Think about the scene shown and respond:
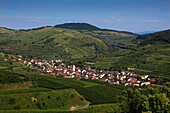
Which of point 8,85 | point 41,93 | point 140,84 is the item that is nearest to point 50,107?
point 41,93

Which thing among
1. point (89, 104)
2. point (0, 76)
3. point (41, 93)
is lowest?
point (89, 104)

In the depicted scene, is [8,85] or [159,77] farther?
[159,77]

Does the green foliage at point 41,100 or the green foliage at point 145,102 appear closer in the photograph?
the green foliage at point 145,102

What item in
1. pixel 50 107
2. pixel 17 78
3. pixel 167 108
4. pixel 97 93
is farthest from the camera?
pixel 97 93

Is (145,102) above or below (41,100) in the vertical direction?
above

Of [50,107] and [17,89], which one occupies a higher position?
[17,89]

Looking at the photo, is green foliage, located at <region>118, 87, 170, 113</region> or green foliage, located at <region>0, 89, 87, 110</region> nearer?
green foliage, located at <region>118, 87, 170, 113</region>

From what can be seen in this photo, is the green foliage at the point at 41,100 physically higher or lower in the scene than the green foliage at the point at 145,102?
lower

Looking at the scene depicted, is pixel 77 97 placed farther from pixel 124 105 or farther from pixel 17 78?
pixel 124 105

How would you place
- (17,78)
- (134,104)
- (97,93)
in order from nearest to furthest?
(134,104), (17,78), (97,93)

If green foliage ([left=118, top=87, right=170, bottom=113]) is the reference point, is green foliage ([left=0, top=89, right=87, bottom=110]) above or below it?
below

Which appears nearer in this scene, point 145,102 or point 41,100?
point 145,102
